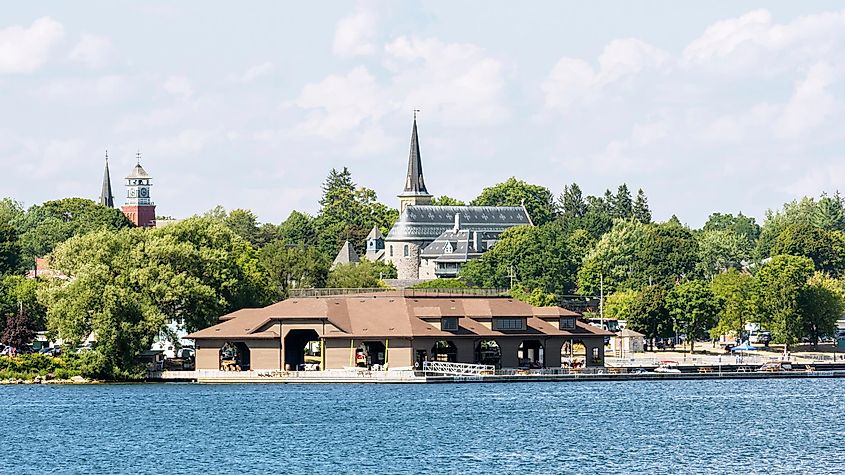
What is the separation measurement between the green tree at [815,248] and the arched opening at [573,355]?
194 ft

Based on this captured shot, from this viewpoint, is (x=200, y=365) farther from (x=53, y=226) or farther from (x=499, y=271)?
(x=53, y=226)

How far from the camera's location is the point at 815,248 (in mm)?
186625

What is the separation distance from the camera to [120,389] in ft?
329

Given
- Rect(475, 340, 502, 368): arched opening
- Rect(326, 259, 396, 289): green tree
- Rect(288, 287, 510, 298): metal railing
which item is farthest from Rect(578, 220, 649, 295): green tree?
Rect(475, 340, 502, 368): arched opening

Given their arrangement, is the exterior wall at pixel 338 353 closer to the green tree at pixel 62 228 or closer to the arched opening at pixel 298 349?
the arched opening at pixel 298 349

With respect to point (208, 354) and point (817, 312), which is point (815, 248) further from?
point (208, 354)

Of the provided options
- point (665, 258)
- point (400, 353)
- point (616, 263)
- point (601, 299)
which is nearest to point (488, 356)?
point (400, 353)

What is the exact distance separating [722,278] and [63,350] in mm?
60710

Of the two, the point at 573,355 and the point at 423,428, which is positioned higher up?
the point at 573,355

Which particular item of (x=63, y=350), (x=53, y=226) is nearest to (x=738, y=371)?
(x=63, y=350)

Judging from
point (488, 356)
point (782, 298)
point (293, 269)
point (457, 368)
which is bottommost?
point (457, 368)

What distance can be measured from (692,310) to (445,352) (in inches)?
1035

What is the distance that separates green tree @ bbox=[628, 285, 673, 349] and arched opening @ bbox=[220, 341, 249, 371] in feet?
106

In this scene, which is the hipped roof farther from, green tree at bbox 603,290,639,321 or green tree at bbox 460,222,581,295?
green tree at bbox 460,222,581,295
